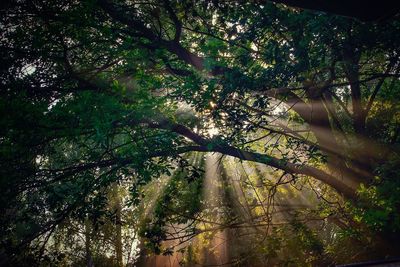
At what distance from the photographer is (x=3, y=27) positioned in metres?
5.93

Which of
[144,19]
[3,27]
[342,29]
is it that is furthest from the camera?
[144,19]

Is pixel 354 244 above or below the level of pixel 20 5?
below

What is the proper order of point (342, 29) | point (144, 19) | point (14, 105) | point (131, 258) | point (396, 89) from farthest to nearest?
point (131, 258) → point (396, 89) → point (144, 19) → point (342, 29) → point (14, 105)

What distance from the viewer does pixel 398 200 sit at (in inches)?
206

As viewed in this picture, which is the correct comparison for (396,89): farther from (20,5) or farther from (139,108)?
(20,5)

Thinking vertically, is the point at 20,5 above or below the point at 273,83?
above

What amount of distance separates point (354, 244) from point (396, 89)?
182 inches

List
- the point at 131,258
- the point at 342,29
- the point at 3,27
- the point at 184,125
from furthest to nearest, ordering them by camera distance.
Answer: the point at 131,258 → the point at 184,125 → the point at 3,27 → the point at 342,29

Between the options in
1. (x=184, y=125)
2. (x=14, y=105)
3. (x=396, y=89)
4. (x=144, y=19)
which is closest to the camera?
(x=14, y=105)

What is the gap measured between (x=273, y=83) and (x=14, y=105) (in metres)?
4.31

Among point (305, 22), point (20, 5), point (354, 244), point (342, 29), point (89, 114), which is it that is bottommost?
point (354, 244)

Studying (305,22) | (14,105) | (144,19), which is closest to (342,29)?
(305,22)

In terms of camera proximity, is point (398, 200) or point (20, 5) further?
point (20, 5)

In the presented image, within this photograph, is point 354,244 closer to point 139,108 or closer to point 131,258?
point 139,108
